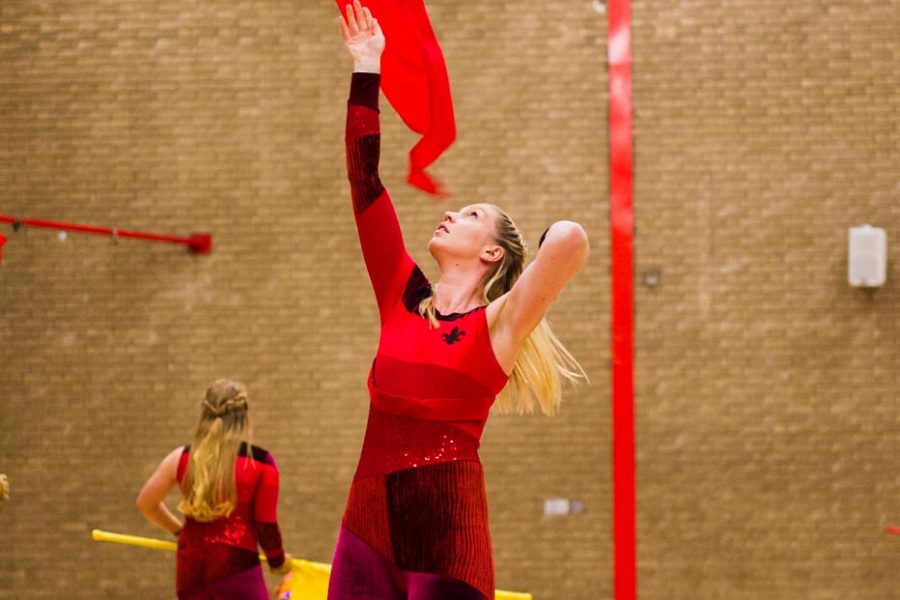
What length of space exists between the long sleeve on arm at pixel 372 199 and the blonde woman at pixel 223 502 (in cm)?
185

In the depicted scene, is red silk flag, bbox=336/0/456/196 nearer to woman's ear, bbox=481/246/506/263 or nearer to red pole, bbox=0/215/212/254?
woman's ear, bbox=481/246/506/263

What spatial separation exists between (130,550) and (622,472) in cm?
300

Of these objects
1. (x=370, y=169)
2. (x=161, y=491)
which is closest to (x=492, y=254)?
(x=370, y=169)

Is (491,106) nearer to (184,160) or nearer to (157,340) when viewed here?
(184,160)

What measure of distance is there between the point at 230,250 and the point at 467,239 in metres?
4.23

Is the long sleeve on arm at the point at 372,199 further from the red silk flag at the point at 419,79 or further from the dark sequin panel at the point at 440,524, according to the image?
the dark sequin panel at the point at 440,524

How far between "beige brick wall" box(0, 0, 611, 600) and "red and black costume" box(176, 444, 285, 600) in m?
2.14

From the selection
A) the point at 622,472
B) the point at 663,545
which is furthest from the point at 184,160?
the point at 663,545

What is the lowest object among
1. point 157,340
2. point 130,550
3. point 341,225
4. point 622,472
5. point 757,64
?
point 130,550

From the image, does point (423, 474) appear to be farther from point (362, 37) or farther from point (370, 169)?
point (362, 37)

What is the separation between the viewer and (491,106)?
6344 millimetres

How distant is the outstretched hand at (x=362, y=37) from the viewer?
7.82 feet

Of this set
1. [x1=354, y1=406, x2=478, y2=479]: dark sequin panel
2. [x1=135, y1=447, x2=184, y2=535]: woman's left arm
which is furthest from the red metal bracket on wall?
[x1=354, y1=406, x2=478, y2=479]: dark sequin panel

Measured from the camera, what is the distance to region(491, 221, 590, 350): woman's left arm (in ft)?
6.90
